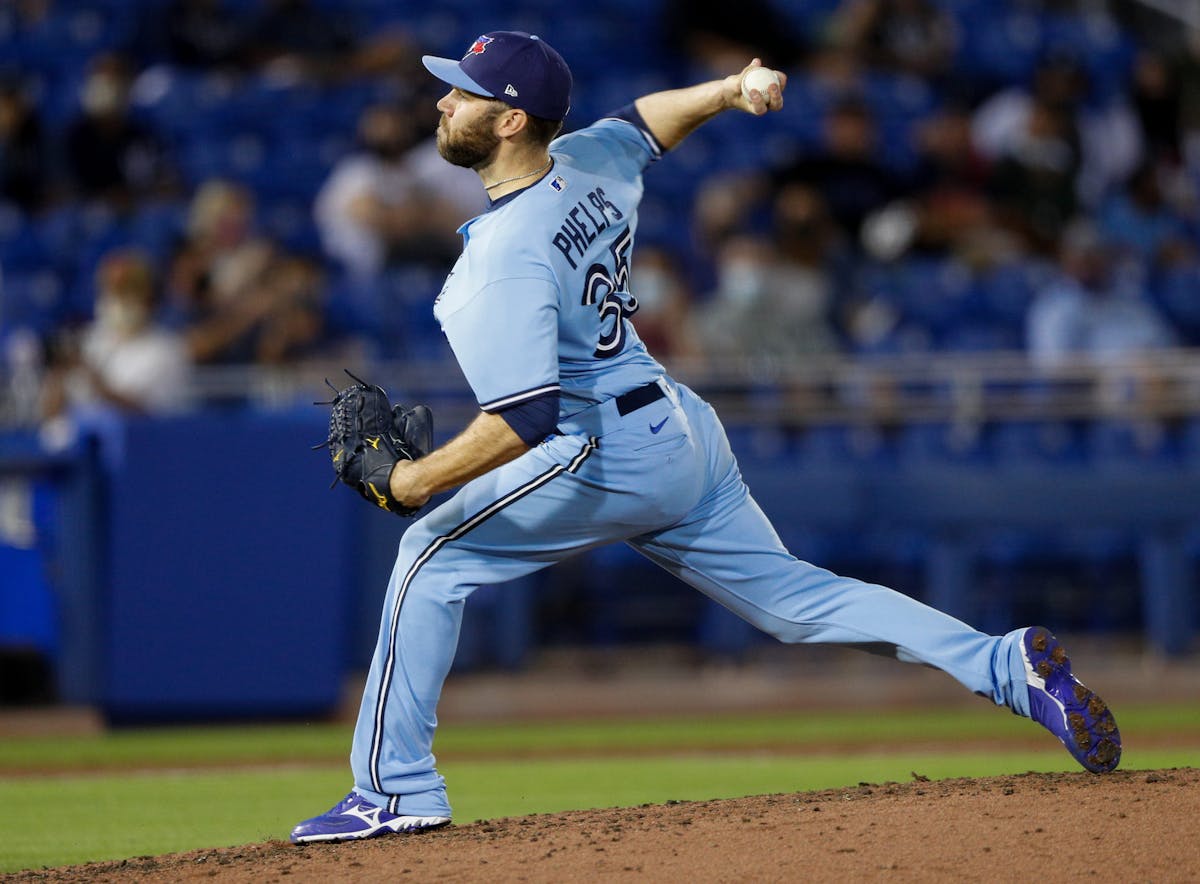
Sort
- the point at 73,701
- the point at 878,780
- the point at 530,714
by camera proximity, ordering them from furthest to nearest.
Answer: the point at 530,714 → the point at 73,701 → the point at 878,780

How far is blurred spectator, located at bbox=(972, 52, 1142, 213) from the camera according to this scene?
11.7 m

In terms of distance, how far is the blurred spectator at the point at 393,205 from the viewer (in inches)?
409

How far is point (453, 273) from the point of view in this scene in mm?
4094

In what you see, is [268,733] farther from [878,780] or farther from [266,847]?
[266,847]

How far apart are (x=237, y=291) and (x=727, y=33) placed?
495 cm

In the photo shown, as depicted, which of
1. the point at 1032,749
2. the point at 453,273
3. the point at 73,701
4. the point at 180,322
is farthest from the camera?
the point at 180,322

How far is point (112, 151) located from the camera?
37.6ft

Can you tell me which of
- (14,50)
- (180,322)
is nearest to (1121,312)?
(180,322)

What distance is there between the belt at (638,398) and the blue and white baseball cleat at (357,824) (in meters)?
1.13

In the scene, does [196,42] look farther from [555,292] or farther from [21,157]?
[555,292]

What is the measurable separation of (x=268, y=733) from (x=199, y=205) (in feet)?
12.5

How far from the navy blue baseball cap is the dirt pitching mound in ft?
5.85

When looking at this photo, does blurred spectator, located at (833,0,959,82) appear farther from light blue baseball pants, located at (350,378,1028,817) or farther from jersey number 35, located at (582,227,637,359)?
light blue baseball pants, located at (350,378,1028,817)

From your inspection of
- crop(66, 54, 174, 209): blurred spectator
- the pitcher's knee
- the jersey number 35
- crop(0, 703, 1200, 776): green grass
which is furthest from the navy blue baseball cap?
crop(66, 54, 174, 209): blurred spectator
